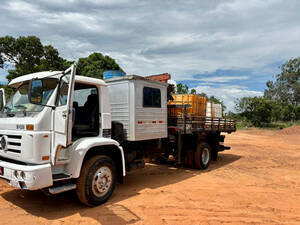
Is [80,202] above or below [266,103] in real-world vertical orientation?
below

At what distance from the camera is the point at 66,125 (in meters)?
3.77

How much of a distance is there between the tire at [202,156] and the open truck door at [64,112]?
17.4 ft

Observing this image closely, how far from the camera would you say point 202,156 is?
8344mm

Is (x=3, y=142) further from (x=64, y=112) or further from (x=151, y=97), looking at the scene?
(x=151, y=97)

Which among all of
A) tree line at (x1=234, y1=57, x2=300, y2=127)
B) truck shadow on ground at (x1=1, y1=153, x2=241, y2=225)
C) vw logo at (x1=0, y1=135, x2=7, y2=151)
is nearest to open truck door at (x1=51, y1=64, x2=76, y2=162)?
vw logo at (x1=0, y1=135, x2=7, y2=151)

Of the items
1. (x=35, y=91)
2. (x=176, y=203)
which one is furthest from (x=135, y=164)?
(x=35, y=91)

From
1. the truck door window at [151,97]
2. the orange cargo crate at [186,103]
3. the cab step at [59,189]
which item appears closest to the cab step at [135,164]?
the truck door window at [151,97]

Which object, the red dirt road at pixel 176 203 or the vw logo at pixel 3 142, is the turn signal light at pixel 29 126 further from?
the red dirt road at pixel 176 203

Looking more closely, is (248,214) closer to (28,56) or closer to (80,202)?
(80,202)

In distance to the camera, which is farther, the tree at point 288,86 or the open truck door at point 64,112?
the tree at point 288,86

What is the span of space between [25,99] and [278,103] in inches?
1864

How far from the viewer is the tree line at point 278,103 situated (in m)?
34.5

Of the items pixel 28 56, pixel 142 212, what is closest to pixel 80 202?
pixel 142 212

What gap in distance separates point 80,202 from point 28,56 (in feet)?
69.4
